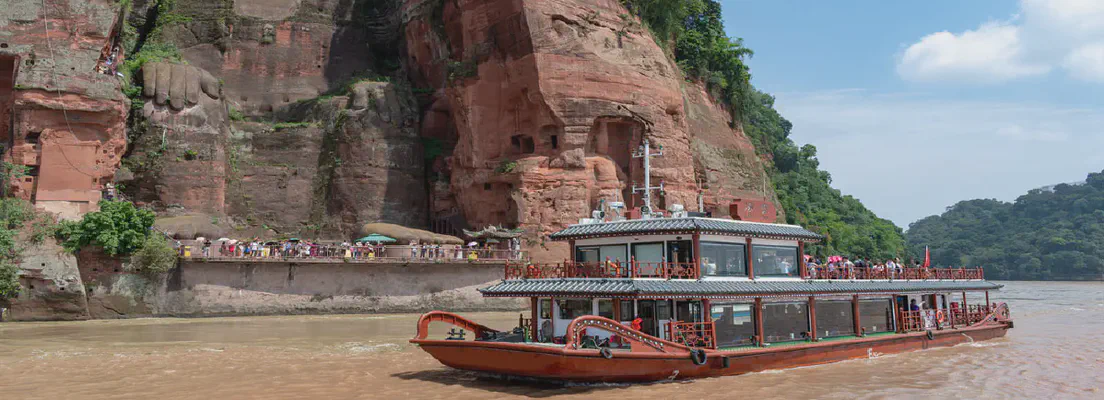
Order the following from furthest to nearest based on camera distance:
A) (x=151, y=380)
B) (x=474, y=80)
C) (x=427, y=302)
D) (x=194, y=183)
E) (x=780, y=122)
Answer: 1. (x=780, y=122)
2. (x=474, y=80)
3. (x=194, y=183)
4. (x=427, y=302)
5. (x=151, y=380)

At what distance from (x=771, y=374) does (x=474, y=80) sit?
2833 centimetres

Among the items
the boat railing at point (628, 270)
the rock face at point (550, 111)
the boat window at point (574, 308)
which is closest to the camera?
the boat railing at point (628, 270)

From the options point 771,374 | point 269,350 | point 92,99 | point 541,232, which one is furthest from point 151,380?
point 541,232

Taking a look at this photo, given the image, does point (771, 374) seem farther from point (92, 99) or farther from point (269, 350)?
point (92, 99)

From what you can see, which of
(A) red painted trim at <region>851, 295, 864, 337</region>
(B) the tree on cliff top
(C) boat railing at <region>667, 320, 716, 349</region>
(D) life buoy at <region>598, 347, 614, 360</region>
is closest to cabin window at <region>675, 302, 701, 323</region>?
(C) boat railing at <region>667, 320, 716, 349</region>

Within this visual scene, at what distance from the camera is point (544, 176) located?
4069cm

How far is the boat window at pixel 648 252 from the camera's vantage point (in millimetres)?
18141

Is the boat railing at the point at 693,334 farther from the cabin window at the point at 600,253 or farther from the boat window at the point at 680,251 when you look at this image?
the cabin window at the point at 600,253

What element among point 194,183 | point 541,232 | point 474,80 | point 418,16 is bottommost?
point 541,232

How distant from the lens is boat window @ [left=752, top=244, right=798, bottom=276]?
63.7ft

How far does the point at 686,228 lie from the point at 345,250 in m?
22.7

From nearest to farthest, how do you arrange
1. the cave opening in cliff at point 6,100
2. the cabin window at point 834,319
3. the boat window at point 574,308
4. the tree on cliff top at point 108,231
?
the boat window at point 574,308
the cabin window at point 834,319
the tree on cliff top at point 108,231
the cave opening in cliff at point 6,100

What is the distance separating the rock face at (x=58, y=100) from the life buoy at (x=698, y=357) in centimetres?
2827

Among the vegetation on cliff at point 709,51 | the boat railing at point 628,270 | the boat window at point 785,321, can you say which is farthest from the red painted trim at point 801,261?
the vegetation on cliff at point 709,51
